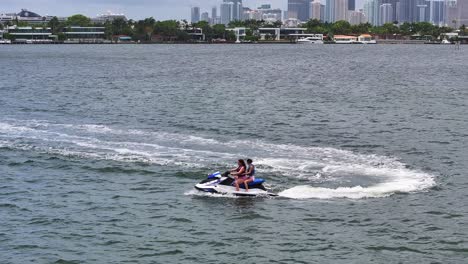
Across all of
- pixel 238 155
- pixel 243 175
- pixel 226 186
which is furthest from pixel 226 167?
pixel 243 175

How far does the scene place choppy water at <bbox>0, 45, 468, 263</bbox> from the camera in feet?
111

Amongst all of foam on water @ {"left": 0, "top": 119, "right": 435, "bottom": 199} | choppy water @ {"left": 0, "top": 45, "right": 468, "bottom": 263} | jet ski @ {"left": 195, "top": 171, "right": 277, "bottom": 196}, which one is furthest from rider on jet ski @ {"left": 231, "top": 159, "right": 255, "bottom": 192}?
foam on water @ {"left": 0, "top": 119, "right": 435, "bottom": 199}

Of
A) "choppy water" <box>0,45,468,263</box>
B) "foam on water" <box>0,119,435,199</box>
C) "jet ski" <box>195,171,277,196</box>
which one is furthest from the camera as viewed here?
"foam on water" <box>0,119,435,199</box>

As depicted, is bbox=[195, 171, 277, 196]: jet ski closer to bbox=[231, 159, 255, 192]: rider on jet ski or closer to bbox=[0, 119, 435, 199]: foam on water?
bbox=[231, 159, 255, 192]: rider on jet ski

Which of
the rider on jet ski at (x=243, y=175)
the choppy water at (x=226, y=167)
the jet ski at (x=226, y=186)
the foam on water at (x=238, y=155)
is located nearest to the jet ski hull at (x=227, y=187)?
the jet ski at (x=226, y=186)

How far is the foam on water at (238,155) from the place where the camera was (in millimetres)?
42969

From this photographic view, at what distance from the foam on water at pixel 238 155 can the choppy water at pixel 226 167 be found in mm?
141

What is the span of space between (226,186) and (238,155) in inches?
384

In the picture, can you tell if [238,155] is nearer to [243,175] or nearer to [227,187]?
[227,187]

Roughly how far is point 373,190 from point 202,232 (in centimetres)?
1105

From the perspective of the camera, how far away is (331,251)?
108ft

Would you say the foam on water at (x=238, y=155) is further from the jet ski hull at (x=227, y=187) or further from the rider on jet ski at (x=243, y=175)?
the rider on jet ski at (x=243, y=175)

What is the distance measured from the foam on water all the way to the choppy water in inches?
5.5

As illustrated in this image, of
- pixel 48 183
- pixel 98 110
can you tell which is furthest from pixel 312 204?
pixel 98 110
